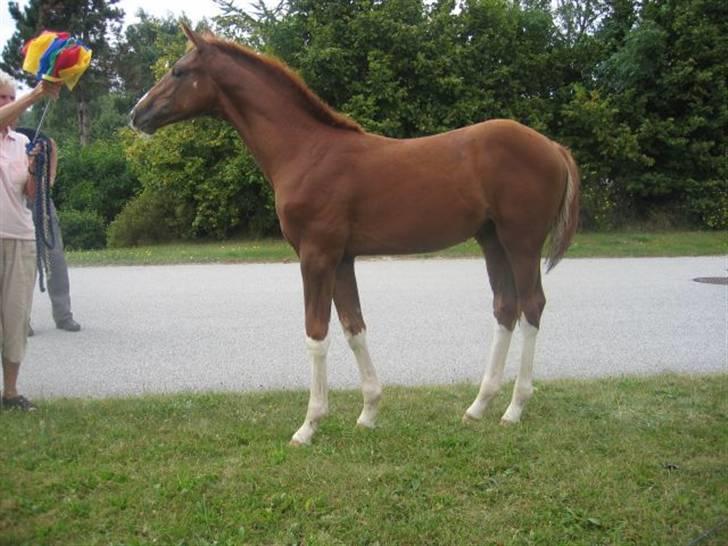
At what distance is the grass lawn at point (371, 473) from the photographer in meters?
3.01

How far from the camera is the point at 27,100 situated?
13.5 feet

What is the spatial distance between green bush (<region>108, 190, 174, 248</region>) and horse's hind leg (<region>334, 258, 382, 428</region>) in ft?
48.3

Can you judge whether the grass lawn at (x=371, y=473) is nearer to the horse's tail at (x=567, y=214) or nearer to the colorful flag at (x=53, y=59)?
the horse's tail at (x=567, y=214)

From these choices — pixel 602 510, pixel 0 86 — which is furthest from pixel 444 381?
pixel 0 86

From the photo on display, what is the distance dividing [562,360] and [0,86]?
201 inches

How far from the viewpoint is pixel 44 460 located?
12.2 feet

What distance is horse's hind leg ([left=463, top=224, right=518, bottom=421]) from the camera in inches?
170

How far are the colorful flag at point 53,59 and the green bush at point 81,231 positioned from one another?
49.1ft

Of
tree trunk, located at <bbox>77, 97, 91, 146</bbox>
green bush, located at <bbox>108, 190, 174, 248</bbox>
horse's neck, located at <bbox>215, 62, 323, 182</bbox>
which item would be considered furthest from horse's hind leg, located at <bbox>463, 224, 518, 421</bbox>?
tree trunk, located at <bbox>77, 97, 91, 146</bbox>

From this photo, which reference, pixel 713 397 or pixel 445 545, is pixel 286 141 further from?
pixel 713 397

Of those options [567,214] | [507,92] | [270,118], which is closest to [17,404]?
[270,118]

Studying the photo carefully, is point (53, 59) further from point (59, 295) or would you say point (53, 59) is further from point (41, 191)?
point (59, 295)

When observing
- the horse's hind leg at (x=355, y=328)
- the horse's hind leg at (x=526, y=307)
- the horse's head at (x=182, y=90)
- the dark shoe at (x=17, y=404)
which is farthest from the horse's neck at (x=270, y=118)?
the dark shoe at (x=17, y=404)

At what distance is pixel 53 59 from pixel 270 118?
1.41 metres
